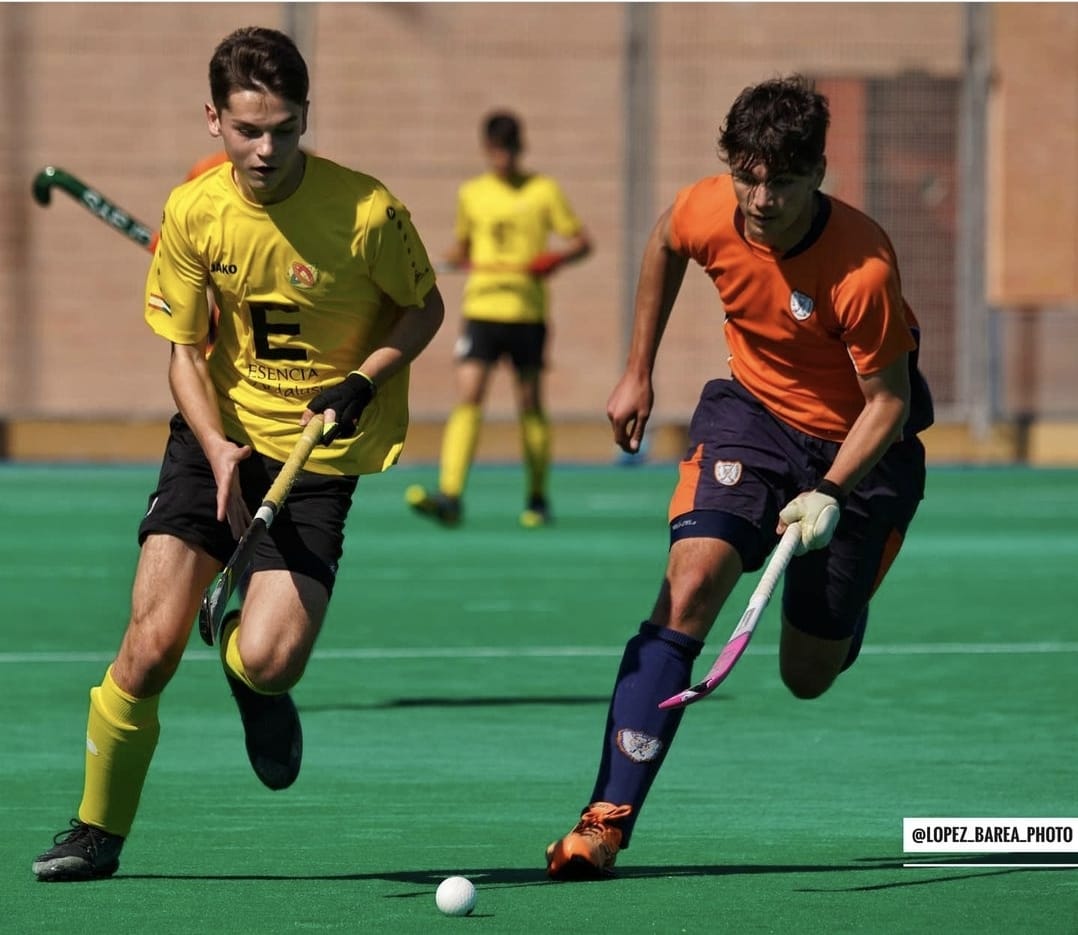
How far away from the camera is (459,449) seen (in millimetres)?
13148

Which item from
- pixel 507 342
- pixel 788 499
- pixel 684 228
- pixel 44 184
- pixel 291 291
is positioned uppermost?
pixel 44 184

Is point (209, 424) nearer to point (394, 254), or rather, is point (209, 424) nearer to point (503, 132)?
point (394, 254)

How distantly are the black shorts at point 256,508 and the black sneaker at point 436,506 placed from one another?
7217 millimetres

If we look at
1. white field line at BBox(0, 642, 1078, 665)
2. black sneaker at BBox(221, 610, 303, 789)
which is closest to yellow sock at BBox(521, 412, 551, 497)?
white field line at BBox(0, 642, 1078, 665)

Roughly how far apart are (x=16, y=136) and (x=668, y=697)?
16.1m

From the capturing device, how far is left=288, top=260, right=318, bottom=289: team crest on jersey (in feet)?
17.7

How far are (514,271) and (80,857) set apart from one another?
9.45m

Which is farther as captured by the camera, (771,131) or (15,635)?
(15,635)

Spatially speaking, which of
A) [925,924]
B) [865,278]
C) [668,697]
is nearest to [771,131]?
[865,278]

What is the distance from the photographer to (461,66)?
2058 cm

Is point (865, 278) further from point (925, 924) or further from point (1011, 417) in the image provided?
point (1011, 417)

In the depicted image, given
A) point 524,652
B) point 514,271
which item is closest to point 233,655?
point 524,652

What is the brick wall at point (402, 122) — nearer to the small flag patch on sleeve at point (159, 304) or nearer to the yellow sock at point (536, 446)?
the yellow sock at point (536, 446)

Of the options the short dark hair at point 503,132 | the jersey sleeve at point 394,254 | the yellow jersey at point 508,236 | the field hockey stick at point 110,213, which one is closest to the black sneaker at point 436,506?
the yellow jersey at point 508,236
